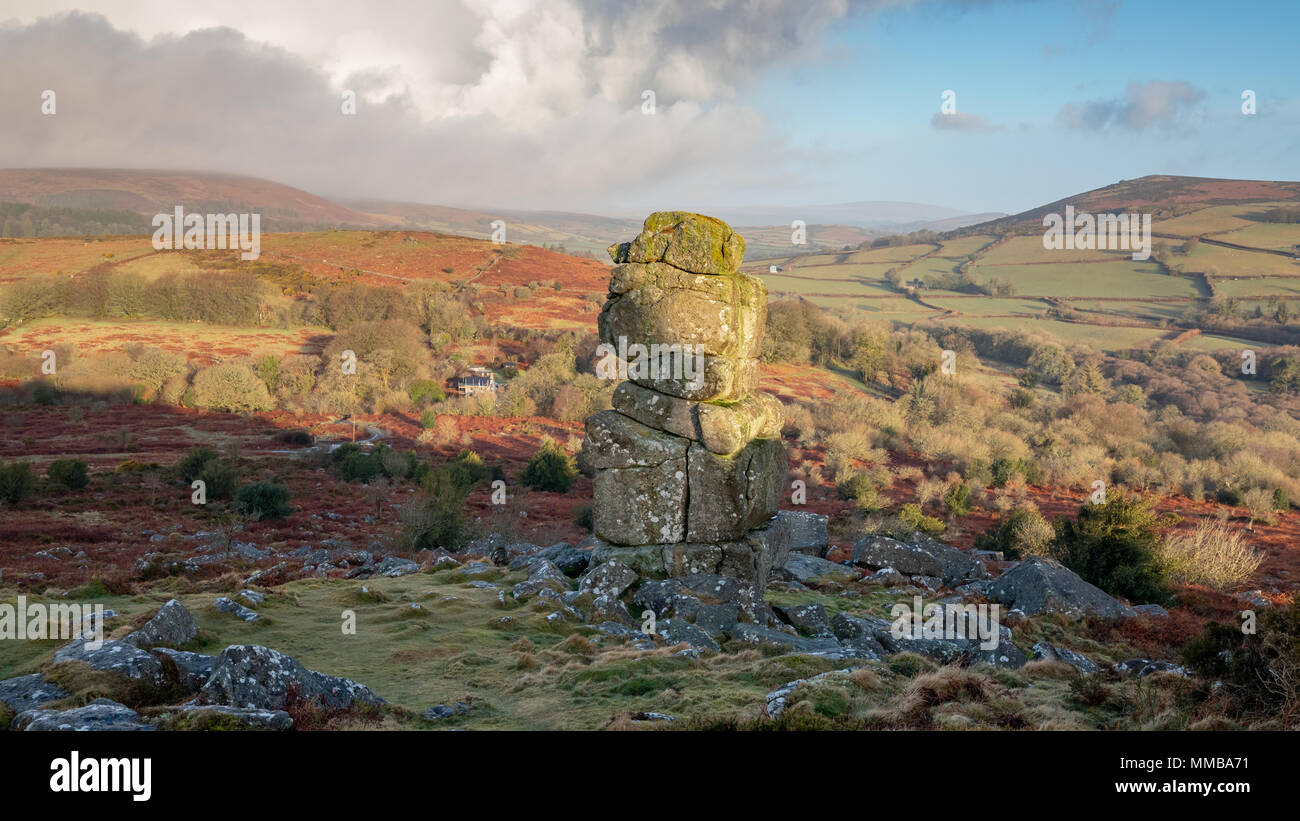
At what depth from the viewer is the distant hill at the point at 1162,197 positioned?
137 meters

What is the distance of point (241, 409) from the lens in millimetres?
51656

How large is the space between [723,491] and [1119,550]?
13.0m

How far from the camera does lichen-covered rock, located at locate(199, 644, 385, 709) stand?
6.89 metres

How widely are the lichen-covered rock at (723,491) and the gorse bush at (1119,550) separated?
11.6 m

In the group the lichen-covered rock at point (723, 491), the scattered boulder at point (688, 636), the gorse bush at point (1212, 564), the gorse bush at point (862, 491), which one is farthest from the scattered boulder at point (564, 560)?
the gorse bush at point (1212, 564)

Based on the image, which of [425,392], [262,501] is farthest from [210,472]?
[425,392]

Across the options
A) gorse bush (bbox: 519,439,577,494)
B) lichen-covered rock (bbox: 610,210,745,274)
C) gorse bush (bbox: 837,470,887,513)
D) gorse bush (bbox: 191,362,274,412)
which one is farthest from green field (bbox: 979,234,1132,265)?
lichen-covered rock (bbox: 610,210,745,274)

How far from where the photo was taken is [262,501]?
91.2 ft

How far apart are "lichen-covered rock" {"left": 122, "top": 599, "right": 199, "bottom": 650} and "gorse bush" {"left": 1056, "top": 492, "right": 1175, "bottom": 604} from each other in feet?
68.6

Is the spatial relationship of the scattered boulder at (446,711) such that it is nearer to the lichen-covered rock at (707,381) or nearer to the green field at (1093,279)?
the lichen-covered rock at (707,381)

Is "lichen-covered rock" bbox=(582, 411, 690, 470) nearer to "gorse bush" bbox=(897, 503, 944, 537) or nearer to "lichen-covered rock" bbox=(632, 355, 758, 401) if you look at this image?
"lichen-covered rock" bbox=(632, 355, 758, 401)

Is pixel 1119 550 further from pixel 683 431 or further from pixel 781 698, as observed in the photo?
pixel 781 698
